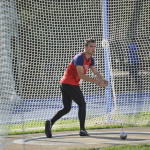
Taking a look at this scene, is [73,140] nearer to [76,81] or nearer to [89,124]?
[76,81]

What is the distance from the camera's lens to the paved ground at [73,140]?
22.0 ft

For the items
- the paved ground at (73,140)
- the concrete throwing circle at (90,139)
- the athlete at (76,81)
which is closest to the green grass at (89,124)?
the paved ground at (73,140)

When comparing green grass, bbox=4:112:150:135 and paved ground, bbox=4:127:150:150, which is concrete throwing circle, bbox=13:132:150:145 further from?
green grass, bbox=4:112:150:135

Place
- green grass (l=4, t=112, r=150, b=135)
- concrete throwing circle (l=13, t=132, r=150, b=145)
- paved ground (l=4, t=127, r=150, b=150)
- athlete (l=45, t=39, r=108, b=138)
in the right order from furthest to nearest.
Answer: green grass (l=4, t=112, r=150, b=135) < athlete (l=45, t=39, r=108, b=138) < concrete throwing circle (l=13, t=132, r=150, b=145) < paved ground (l=4, t=127, r=150, b=150)

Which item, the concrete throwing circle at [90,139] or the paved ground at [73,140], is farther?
the concrete throwing circle at [90,139]

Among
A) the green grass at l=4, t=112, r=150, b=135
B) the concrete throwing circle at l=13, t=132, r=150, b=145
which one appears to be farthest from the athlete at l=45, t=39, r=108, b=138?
the green grass at l=4, t=112, r=150, b=135

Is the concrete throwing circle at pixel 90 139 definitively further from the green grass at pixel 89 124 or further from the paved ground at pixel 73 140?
the green grass at pixel 89 124

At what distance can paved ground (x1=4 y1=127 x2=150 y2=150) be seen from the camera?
6.72m

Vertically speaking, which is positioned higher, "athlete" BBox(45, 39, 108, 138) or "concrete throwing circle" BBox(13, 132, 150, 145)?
"athlete" BBox(45, 39, 108, 138)

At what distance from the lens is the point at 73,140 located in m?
7.28

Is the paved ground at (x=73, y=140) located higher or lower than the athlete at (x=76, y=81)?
lower

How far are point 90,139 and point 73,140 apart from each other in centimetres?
28

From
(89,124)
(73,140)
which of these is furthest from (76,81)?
(89,124)

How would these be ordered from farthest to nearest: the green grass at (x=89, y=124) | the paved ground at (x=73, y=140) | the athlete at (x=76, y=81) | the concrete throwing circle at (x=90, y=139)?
the green grass at (x=89, y=124), the athlete at (x=76, y=81), the concrete throwing circle at (x=90, y=139), the paved ground at (x=73, y=140)
